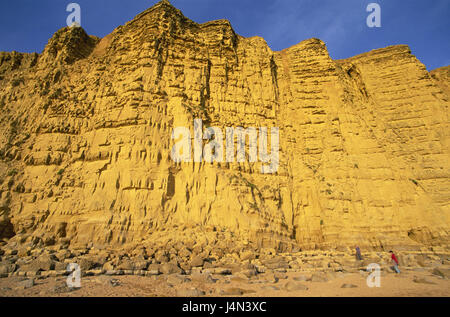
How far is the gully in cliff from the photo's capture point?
51.2 feet

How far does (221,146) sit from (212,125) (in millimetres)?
1643

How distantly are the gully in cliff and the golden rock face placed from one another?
1.53 ft

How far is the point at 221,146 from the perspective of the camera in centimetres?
1711

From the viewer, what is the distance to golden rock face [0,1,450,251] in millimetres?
14133

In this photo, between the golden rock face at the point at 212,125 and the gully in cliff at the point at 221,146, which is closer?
the golden rock face at the point at 212,125

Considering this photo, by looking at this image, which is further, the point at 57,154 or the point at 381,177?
the point at 381,177

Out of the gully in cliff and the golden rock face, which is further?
the gully in cliff

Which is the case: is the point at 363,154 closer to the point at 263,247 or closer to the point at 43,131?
the point at 263,247

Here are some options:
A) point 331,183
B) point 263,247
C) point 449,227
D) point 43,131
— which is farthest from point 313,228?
point 43,131

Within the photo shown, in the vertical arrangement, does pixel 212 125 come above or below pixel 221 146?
above

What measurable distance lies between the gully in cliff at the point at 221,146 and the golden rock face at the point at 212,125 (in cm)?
47

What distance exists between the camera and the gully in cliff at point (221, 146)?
15.6 metres

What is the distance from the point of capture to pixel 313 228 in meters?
17.5
